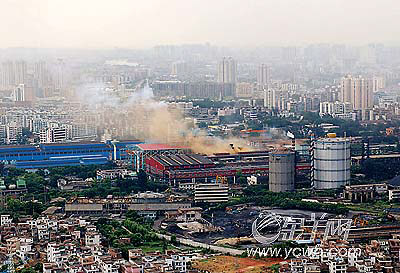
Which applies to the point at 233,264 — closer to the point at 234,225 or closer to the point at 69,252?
the point at 69,252

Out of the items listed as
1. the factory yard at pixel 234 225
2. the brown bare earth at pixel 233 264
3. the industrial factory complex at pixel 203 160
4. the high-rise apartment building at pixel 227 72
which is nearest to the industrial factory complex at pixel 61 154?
the industrial factory complex at pixel 203 160

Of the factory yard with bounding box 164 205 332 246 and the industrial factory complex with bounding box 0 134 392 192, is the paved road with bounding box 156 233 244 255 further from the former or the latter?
the industrial factory complex with bounding box 0 134 392 192

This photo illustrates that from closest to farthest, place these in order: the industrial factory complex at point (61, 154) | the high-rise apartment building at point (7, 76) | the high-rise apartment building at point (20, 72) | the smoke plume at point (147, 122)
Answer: the industrial factory complex at point (61, 154) → the smoke plume at point (147, 122) → the high-rise apartment building at point (7, 76) → the high-rise apartment building at point (20, 72)

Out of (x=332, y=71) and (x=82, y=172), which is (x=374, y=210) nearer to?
(x=82, y=172)

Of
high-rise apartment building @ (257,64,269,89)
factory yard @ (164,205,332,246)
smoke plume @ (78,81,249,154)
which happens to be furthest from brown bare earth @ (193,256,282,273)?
high-rise apartment building @ (257,64,269,89)

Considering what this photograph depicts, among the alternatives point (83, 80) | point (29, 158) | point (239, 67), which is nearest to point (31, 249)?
point (29, 158)

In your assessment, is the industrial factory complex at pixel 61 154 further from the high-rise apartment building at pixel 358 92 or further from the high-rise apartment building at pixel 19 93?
the high-rise apartment building at pixel 358 92
